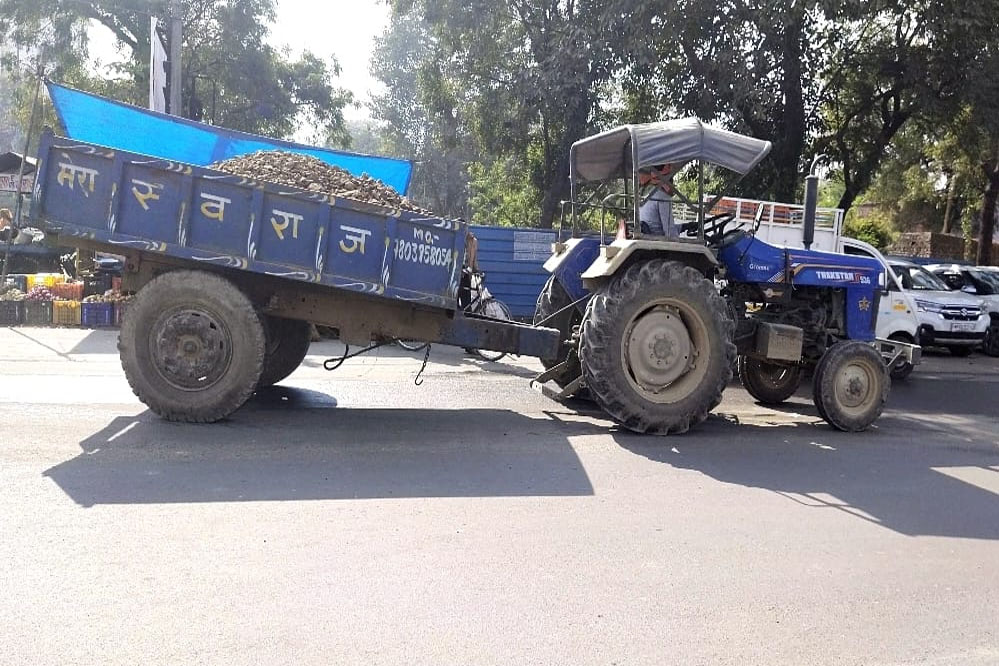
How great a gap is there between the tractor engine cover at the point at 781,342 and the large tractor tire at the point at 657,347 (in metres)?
0.62

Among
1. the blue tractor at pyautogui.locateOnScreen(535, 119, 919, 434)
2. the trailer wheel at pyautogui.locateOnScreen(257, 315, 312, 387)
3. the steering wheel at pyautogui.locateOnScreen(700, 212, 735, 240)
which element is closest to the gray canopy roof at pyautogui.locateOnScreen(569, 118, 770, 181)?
the blue tractor at pyautogui.locateOnScreen(535, 119, 919, 434)

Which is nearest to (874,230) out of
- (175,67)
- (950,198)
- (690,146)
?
(950,198)

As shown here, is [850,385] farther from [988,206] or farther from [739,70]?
[988,206]

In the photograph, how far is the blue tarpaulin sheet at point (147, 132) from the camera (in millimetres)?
12141

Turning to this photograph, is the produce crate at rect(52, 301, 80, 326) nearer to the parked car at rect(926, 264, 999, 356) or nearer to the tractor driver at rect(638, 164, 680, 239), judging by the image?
the tractor driver at rect(638, 164, 680, 239)

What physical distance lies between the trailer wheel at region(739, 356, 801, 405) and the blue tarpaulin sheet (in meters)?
5.34

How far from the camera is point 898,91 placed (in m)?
19.1

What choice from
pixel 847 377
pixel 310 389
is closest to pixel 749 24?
pixel 847 377

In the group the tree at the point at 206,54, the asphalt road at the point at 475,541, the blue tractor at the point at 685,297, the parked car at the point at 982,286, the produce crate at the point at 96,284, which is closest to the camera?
the asphalt road at the point at 475,541

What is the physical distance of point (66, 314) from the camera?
13977mm

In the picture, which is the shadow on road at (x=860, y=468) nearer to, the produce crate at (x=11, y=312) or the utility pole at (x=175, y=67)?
the produce crate at (x=11, y=312)

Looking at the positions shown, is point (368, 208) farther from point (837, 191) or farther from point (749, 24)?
point (837, 191)

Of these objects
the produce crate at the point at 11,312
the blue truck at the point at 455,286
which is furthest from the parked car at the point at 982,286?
the produce crate at the point at 11,312

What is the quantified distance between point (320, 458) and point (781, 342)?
4490 mm
